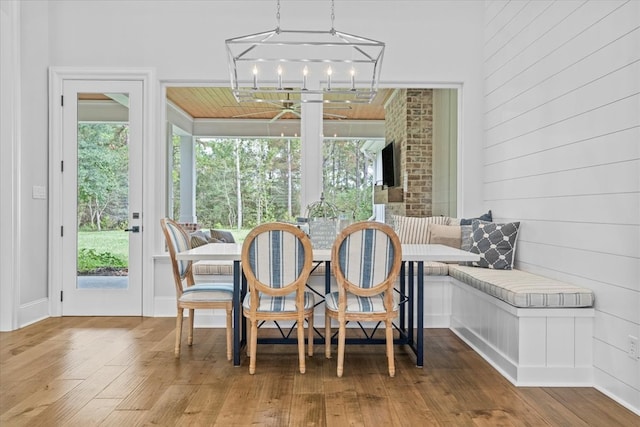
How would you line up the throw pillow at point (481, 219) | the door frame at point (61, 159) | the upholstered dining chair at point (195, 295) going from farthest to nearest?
1. the door frame at point (61, 159)
2. the throw pillow at point (481, 219)
3. the upholstered dining chair at point (195, 295)

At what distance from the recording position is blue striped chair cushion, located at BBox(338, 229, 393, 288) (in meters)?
2.98

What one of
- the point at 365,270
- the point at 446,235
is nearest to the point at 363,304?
the point at 365,270

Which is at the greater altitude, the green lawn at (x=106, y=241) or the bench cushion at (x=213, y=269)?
the green lawn at (x=106, y=241)

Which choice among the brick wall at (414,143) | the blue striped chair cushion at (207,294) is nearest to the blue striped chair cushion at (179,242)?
the blue striped chair cushion at (207,294)

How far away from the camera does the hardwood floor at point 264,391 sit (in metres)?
2.41

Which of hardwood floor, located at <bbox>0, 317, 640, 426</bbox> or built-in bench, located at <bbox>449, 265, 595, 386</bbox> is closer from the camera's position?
hardwood floor, located at <bbox>0, 317, 640, 426</bbox>

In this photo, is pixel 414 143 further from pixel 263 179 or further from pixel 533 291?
pixel 533 291

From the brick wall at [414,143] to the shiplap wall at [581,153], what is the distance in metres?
0.91

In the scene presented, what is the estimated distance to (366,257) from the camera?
9.85 ft

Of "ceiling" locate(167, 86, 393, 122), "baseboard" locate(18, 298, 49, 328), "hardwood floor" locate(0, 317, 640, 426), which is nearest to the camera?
"hardwood floor" locate(0, 317, 640, 426)

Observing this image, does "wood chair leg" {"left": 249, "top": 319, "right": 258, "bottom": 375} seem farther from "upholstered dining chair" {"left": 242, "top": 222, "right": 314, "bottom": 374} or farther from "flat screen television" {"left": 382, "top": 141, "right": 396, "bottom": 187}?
"flat screen television" {"left": 382, "top": 141, "right": 396, "bottom": 187}

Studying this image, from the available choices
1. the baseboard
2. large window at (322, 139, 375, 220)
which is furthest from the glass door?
large window at (322, 139, 375, 220)

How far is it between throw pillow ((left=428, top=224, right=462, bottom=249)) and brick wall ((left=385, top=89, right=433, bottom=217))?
691 millimetres

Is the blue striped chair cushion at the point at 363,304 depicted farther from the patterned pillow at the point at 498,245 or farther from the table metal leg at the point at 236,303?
the patterned pillow at the point at 498,245
